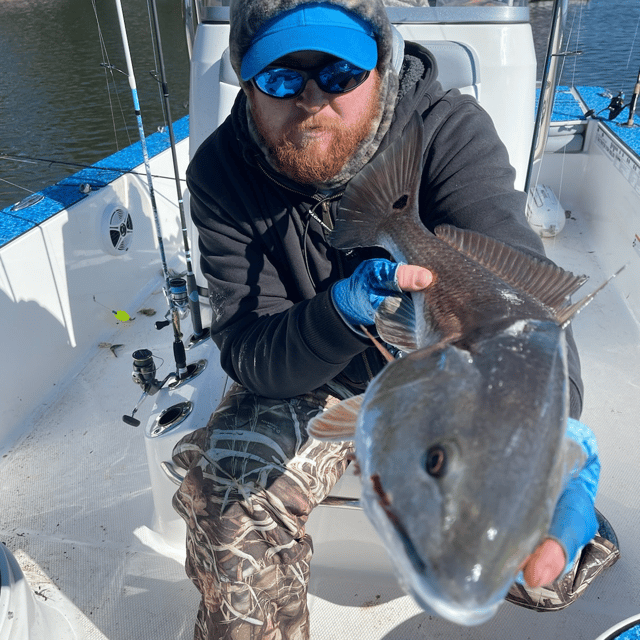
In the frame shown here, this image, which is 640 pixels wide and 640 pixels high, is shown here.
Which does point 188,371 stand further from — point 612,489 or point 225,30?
point 612,489

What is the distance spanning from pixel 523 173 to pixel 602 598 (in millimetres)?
1951

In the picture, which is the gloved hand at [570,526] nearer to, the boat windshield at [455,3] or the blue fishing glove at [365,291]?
the blue fishing glove at [365,291]

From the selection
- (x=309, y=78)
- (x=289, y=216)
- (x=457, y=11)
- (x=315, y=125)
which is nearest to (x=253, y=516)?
(x=289, y=216)

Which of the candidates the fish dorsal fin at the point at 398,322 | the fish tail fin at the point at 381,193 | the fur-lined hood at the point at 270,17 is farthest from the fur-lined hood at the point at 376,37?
the fish dorsal fin at the point at 398,322

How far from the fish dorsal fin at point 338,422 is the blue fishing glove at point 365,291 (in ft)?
1.32

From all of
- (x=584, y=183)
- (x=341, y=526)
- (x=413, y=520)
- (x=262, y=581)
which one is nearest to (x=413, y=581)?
(x=413, y=520)

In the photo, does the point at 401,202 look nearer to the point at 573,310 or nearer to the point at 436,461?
the point at 573,310

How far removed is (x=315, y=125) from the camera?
6.08 ft

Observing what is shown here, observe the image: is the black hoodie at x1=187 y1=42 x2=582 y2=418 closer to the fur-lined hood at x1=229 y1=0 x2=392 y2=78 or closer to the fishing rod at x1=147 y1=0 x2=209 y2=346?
the fur-lined hood at x1=229 y1=0 x2=392 y2=78

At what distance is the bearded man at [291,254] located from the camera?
168cm

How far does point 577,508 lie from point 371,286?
79 cm

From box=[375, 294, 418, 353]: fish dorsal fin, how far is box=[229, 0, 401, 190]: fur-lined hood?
0.74 m

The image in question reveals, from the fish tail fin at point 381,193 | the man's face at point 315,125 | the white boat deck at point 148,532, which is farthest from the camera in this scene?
the white boat deck at point 148,532

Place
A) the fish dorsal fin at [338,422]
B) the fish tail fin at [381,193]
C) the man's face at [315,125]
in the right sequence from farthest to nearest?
the man's face at [315,125], the fish tail fin at [381,193], the fish dorsal fin at [338,422]
